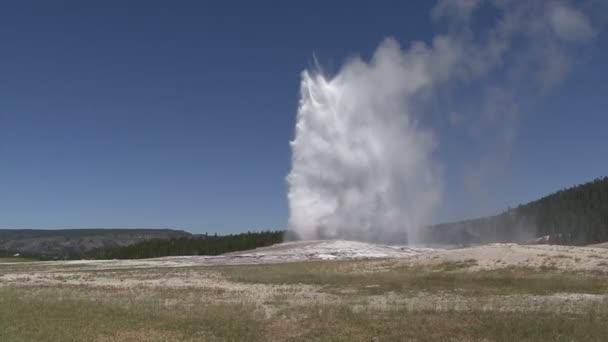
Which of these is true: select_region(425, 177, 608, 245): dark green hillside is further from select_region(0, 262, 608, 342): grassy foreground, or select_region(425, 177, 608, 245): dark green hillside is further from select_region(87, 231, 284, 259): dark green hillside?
select_region(0, 262, 608, 342): grassy foreground

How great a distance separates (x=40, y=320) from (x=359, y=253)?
47.6m

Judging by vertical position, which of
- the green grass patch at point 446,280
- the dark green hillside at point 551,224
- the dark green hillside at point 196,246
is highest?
the dark green hillside at point 551,224

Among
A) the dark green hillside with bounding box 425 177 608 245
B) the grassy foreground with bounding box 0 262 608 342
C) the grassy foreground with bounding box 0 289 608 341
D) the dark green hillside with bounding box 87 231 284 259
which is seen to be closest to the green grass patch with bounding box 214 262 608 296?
the grassy foreground with bounding box 0 262 608 342

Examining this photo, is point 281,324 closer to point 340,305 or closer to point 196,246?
point 340,305

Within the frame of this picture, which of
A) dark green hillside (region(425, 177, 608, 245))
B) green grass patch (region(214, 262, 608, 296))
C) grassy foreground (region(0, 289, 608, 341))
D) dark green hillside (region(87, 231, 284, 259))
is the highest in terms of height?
dark green hillside (region(425, 177, 608, 245))

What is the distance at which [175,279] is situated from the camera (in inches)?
1551

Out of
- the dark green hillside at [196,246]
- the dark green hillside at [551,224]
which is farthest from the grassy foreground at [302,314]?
the dark green hillside at [196,246]

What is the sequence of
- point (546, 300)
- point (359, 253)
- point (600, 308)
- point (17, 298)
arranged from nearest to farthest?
1. point (600, 308)
2. point (546, 300)
3. point (17, 298)
4. point (359, 253)

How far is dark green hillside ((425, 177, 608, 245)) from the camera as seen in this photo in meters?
114

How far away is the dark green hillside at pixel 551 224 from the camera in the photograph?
114438 millimetres

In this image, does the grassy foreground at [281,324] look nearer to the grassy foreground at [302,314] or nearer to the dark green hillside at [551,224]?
the grassy foreground at [302,314]

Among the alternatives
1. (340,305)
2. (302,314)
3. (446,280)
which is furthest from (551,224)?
(302,314)

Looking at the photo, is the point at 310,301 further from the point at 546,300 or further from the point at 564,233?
the point at 564,233

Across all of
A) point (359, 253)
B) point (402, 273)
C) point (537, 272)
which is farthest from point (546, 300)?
point (359, 253)
